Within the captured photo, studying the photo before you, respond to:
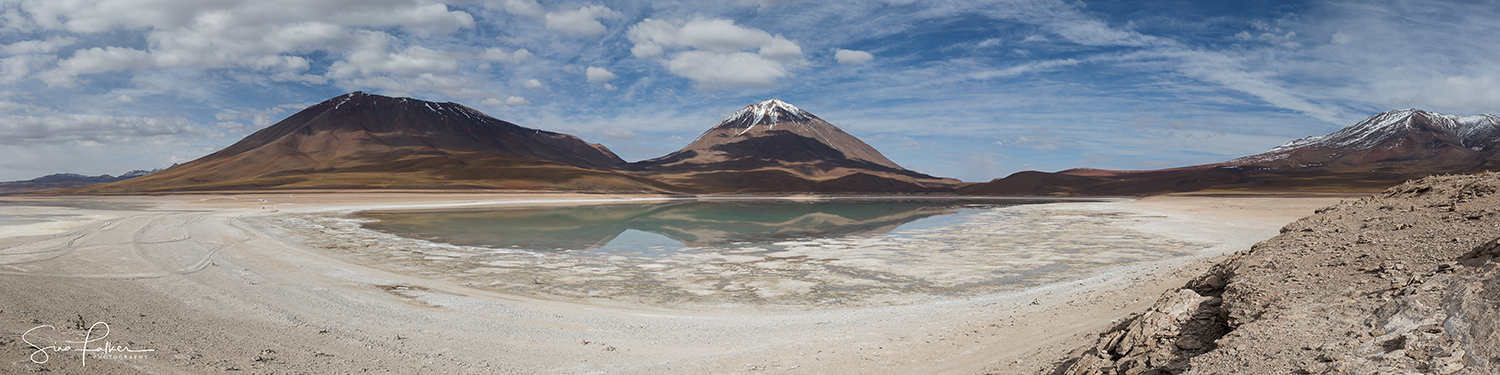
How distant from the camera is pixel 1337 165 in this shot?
12800 centimetres

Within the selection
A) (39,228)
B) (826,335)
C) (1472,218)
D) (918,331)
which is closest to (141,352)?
(826,335)

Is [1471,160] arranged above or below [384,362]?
above

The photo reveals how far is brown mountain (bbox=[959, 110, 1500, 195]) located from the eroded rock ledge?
88.4 m

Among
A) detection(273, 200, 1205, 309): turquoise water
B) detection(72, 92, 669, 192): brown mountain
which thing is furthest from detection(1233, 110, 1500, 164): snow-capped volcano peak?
detection(273, 200, 1205, 309): turquoise water

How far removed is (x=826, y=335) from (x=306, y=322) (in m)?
6.98

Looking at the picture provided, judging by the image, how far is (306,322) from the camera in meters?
7.95

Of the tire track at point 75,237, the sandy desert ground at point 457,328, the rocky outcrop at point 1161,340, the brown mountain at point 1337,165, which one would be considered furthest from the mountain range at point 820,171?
the rocky outcrop at point 1161,340

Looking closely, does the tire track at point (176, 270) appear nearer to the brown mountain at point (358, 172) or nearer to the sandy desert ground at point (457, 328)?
the sandy desert ground at point (457, 328)

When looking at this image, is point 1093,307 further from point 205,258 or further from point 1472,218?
point 205,258

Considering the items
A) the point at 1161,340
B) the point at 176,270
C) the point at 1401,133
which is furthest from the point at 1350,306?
the point at 1401,133

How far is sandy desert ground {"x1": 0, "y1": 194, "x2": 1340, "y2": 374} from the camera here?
5973mm

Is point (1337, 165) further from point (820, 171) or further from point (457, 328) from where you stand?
point (457, 328)

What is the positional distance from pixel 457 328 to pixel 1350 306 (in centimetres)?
925

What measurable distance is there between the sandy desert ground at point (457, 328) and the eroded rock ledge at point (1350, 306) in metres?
1.33
